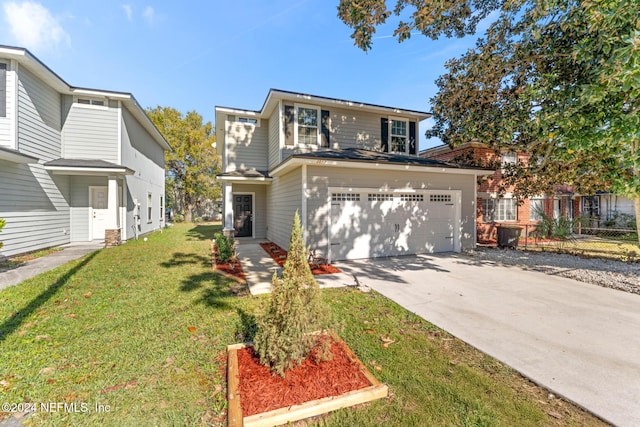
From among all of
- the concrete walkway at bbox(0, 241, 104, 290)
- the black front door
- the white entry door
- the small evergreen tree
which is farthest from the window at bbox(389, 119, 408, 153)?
the white entry door

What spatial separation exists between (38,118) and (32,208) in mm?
3120

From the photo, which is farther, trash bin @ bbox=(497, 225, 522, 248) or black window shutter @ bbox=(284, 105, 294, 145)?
trash bin @ bbox=(497, 225, 522, 248)

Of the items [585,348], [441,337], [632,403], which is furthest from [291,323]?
[585,348]

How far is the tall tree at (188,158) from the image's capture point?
24641mm

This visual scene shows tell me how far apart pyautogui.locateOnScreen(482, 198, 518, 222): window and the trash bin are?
303 centimetres

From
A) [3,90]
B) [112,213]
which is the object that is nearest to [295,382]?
[112,213]

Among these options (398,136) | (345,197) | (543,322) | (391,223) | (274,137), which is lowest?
(543,322)

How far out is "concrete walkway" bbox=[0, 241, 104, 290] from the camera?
18.8ft

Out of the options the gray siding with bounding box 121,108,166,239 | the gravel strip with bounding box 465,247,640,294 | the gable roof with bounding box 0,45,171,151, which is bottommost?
the gravel strip with bounding box 465,247,640,294

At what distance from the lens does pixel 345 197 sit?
8.08m

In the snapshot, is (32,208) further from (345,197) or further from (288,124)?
(345,197)

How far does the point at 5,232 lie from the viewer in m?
7.53

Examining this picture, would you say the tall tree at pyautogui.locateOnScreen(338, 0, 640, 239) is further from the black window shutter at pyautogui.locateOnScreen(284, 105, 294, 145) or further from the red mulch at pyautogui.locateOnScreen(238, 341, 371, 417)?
the red mulch at pyautogui.locateOnScreen(238, 341, 371, 417)

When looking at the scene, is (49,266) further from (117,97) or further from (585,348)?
(585,348)
